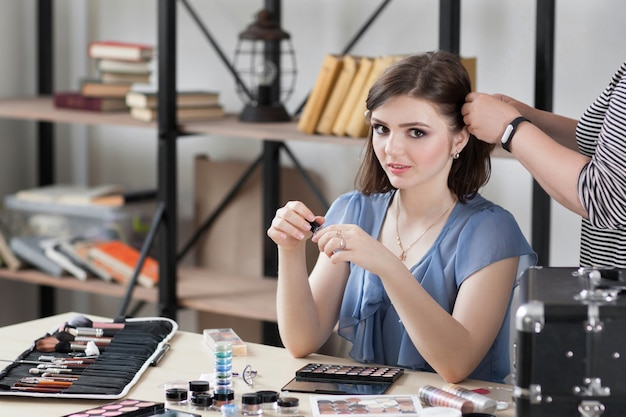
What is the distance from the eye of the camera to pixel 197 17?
3643 mm

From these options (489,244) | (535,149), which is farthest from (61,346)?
(535,149)

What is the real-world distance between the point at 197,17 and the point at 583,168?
2.04 meters

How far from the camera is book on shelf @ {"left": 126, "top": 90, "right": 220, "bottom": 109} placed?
3.37 meters

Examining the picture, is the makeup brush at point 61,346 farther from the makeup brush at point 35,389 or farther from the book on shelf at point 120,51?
the book on shelf at point 120,51

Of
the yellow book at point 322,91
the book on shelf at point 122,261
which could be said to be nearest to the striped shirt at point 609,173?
the yellow book at point 322,91

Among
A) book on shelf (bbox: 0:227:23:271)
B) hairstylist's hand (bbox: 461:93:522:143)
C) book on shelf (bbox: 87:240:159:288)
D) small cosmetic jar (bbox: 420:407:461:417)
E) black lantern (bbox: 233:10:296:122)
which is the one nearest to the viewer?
small cosmetic jar (bbox: 420:407:461:417)

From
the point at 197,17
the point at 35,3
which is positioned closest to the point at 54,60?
the point at 35,3

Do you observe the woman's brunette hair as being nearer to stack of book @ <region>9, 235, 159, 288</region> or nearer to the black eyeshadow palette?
the black eyeshadow palette

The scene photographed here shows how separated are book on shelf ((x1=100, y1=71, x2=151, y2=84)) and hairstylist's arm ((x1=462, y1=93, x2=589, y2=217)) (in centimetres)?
177

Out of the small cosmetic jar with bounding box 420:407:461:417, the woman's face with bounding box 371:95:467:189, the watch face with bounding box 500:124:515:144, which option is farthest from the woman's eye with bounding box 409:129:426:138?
the small cosmetic jar with bounding box 420:407:461:417

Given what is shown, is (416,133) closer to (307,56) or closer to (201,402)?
(201,402)

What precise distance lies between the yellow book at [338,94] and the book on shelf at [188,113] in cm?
50

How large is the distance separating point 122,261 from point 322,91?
3.14 ft

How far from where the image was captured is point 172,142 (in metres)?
3.30
